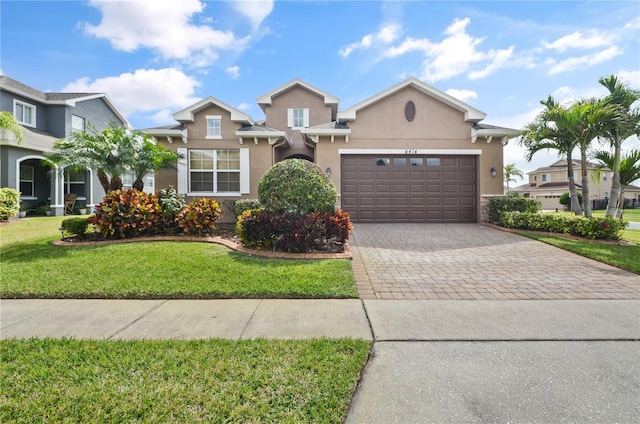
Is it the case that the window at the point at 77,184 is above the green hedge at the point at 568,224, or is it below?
above

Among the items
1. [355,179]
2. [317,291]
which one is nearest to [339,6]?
[355,179]

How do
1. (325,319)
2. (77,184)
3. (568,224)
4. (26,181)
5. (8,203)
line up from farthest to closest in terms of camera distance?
(77,184)
(26,181)
(8,203)
(568,224)
(325,319)

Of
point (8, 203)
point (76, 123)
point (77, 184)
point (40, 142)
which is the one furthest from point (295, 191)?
point (76, 123)

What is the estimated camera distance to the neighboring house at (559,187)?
36125 millimetres

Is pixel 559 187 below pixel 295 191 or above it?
above

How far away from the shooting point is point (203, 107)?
1299cm

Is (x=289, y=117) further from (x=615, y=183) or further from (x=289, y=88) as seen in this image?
(x=615, y=183)

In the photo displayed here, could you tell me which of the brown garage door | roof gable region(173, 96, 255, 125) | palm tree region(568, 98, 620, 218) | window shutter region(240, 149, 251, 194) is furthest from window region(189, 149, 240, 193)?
palm tree region(568, 98, 620, 218)

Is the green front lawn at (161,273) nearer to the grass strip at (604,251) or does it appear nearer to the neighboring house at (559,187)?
the grass strip at (604,251)

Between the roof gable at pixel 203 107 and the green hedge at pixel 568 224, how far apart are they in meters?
11.6

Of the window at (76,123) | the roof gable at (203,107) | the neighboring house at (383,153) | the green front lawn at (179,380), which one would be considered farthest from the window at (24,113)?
the green front lawn at (179,380)

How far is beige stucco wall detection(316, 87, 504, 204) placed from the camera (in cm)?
1286

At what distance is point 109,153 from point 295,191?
560 cm

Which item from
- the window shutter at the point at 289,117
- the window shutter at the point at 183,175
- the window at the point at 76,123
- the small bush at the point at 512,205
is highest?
the window at the point at 76,123
